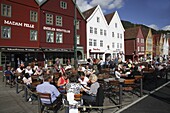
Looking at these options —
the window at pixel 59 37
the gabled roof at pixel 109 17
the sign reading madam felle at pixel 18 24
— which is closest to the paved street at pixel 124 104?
the sign reading madam felle at pixel 18 24

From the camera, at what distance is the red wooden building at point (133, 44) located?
50.4m

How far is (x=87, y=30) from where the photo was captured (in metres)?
35.0

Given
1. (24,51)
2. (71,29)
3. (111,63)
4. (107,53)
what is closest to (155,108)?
(111,63)

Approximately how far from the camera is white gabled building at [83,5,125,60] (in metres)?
35.9

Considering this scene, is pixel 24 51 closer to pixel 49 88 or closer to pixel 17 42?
pixel 17 42

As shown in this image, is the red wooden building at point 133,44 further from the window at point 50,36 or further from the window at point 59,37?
the window at point 50,36

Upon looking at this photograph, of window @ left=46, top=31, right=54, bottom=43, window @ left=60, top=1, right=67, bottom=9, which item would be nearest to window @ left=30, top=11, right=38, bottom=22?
window @ left=46, top=31, right=54, bottom=43

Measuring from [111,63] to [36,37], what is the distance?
12.7m

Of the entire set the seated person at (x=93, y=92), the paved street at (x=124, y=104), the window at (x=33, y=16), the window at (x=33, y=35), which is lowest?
the paved street at (x=124, y=104)

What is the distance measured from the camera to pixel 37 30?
2673 centimetres

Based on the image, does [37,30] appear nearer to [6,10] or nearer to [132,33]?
[6,10]

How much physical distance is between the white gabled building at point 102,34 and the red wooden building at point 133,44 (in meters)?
6.48

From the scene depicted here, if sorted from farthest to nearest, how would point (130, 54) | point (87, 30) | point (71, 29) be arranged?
point (130, 54)
point (87, 30)
point (71, 29)

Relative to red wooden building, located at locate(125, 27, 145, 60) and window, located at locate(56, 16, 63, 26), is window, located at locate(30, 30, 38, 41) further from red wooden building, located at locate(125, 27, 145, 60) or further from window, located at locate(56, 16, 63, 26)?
red wooden building, located at locate(125, 27, 145, 60)
